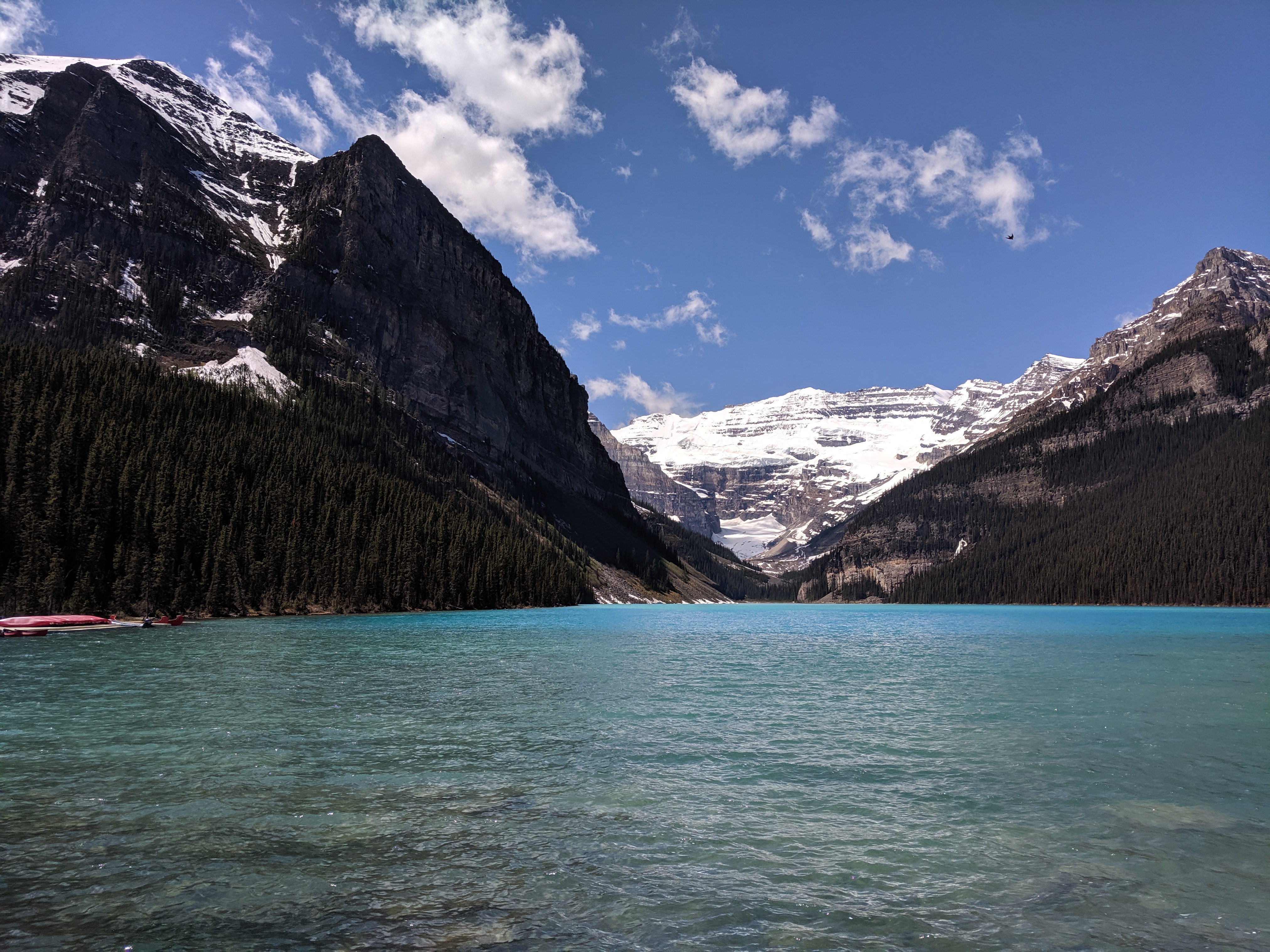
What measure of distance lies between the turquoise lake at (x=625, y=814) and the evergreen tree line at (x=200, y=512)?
5315 centimetres

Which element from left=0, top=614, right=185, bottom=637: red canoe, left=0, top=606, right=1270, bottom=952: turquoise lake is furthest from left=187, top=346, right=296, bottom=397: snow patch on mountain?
left=0, top=606, right=1270, bottom=952: turquoise lake

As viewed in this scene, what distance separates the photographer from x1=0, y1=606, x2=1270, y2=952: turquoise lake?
11.3 m

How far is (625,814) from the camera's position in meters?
16.8

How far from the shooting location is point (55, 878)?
1226 centimetres

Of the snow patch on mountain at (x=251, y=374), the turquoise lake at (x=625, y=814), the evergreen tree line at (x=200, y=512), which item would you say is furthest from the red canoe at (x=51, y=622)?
the snow patch on mountain at (x=251, y=374)

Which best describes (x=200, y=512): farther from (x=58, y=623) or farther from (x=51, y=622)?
(x=51, y=622)

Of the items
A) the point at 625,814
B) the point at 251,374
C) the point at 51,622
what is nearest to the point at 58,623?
the point at 51,622

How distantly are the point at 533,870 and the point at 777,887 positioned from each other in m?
4.24

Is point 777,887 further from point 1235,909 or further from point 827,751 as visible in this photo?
point 827,751

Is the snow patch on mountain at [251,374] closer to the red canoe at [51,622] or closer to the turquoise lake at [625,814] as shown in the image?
the red canoe at [51,622]

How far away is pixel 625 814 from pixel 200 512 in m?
97.6

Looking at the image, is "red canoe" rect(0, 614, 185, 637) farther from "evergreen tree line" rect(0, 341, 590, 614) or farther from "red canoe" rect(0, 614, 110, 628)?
"evergreen tree line" rect(0, 341, 590, 614)

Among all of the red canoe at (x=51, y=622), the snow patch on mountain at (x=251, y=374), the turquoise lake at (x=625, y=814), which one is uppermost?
the snow patch on mountain at (x=251, y=374)

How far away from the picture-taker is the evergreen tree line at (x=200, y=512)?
271ft
